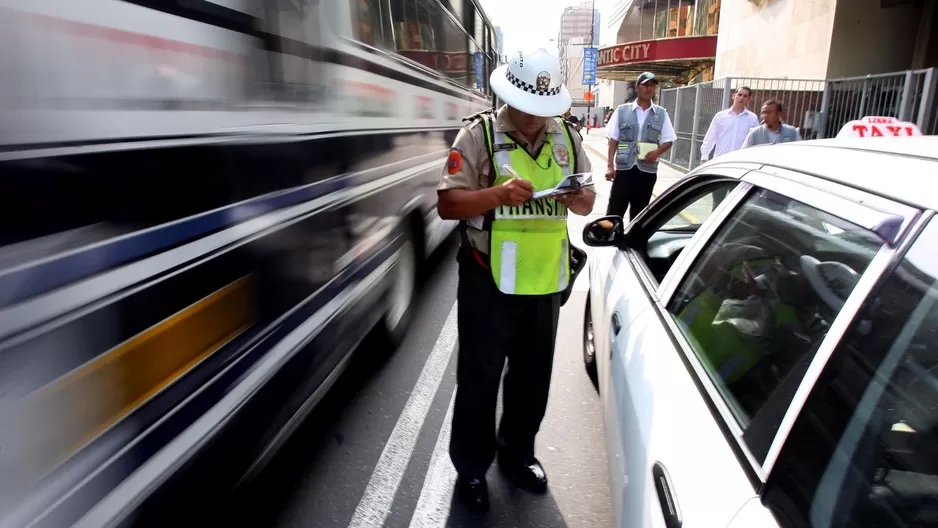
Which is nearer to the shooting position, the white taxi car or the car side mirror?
the white taxi car

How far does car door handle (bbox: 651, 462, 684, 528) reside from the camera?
1.28m

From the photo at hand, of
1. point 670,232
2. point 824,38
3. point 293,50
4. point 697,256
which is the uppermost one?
point 824,38

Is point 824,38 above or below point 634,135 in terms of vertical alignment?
above

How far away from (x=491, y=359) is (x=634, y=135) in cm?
431

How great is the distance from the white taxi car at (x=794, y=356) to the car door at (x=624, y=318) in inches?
0.6

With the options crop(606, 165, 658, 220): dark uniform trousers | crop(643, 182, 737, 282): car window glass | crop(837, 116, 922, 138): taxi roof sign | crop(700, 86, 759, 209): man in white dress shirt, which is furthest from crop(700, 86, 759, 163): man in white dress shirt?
crop(643, 182, 737, 282): car window glass

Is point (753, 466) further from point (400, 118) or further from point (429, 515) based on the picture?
point (400, 118)

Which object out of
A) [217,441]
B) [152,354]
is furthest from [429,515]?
[152,354]

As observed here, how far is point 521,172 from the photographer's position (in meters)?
2.26

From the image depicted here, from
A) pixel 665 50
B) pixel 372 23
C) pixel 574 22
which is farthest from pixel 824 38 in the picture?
pixel 574 22

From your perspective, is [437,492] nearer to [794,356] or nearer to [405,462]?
[405,462]

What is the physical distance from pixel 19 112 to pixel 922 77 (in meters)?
9.31

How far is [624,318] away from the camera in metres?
2.36

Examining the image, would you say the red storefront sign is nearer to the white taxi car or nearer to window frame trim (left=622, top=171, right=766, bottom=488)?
window frame trim (left=622, top=171, right=766, bottom=488)
